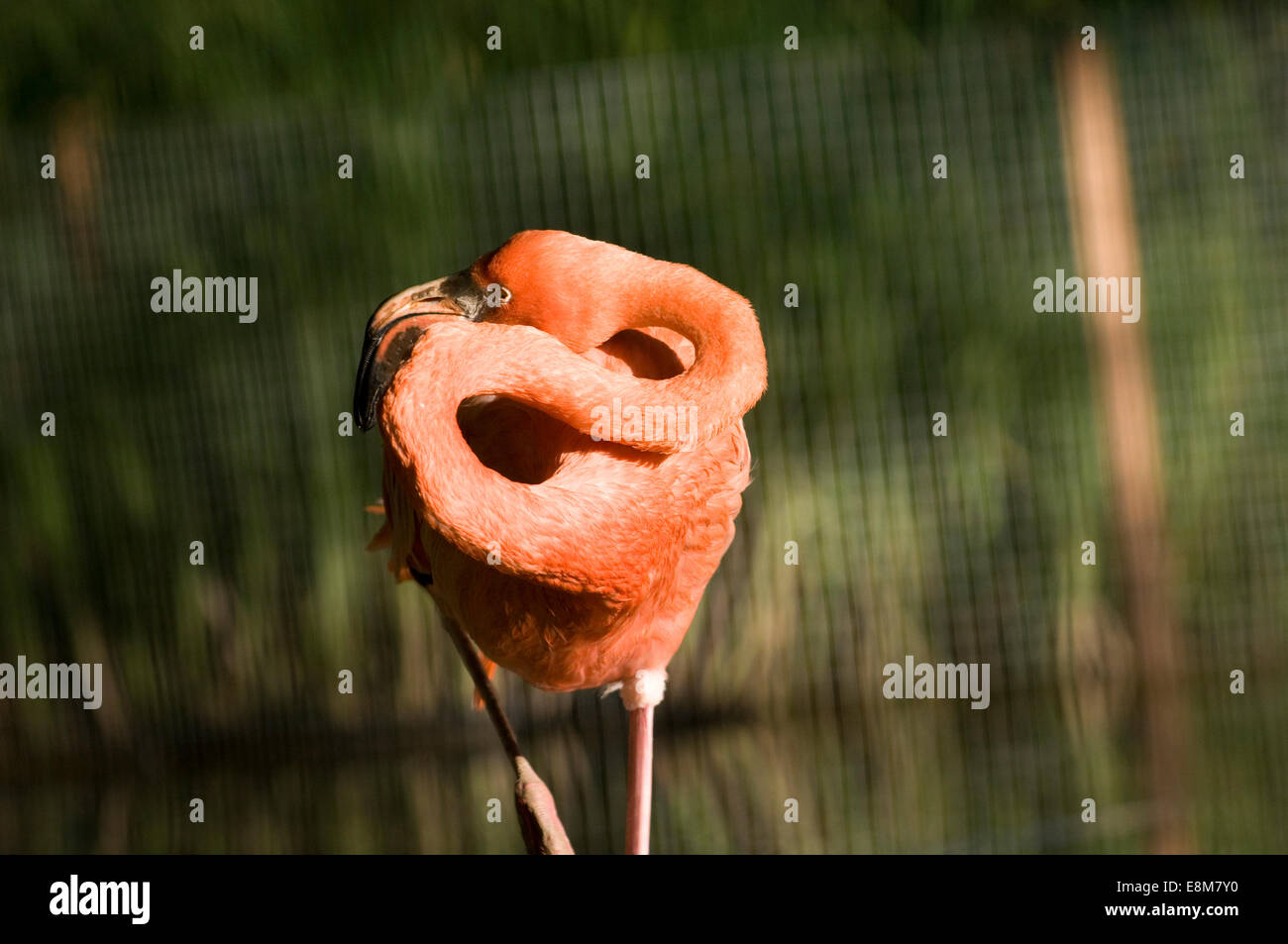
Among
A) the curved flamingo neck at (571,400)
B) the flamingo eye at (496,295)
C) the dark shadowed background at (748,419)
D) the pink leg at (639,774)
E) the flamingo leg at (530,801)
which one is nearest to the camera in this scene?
the curved flamingo neck at (571,400)

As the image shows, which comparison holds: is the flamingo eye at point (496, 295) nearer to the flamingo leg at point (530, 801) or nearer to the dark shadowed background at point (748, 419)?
the flamingo leg at point (530, 801)

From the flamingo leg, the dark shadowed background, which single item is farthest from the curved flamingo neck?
the dark shadowed background

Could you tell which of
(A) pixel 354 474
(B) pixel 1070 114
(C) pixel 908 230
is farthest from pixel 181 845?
(B) pixel 1070 114

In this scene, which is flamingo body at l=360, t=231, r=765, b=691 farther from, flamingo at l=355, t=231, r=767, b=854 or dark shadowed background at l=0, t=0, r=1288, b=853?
dark shadowed background at l=0, t=0, r=1288, b=853

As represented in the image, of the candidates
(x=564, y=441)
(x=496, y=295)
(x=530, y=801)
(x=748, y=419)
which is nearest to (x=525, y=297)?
(x=496, y=295)

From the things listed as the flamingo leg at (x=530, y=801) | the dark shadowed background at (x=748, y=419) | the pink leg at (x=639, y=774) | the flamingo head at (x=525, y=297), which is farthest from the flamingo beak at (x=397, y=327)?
the dark shadowed background at (x=748, y=419)

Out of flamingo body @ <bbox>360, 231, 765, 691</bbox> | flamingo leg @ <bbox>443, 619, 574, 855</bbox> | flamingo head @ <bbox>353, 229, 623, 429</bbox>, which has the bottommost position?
flamingo leg @ <bbox>443, 619, 574, 855</bbox>

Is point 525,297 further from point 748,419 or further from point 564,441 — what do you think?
point 748,419
